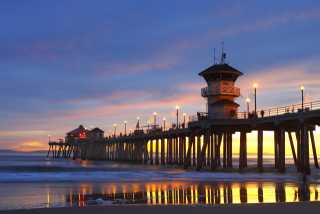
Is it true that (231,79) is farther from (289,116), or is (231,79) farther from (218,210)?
(218,210)

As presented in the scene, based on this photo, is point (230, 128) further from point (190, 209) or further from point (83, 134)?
point (83, 134)

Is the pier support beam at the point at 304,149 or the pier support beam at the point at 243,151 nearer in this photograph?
the pier support beam at the point at 304,149

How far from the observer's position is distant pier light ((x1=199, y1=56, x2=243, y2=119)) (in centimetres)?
4200

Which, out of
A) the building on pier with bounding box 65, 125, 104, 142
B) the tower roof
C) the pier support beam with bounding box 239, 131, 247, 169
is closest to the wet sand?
the pier support beam with bounding box 239, 131, 247, 169

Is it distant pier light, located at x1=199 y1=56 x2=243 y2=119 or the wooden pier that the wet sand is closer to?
the wooden pier

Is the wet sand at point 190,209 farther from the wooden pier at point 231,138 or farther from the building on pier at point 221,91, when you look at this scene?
the building on pier at point 221,91

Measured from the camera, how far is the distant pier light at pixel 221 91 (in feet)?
138

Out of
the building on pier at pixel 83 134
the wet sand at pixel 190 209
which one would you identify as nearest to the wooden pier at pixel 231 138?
the wet sand at pixel 190 209

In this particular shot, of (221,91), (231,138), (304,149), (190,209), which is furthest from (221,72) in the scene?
(190,209)

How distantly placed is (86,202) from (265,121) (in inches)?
813

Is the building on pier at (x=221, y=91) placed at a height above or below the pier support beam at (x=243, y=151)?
above

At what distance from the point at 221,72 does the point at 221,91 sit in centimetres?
178

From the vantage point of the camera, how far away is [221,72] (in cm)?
4388

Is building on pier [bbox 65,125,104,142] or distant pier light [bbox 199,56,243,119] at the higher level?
distant pier light [bbox 199,56,243,119]
